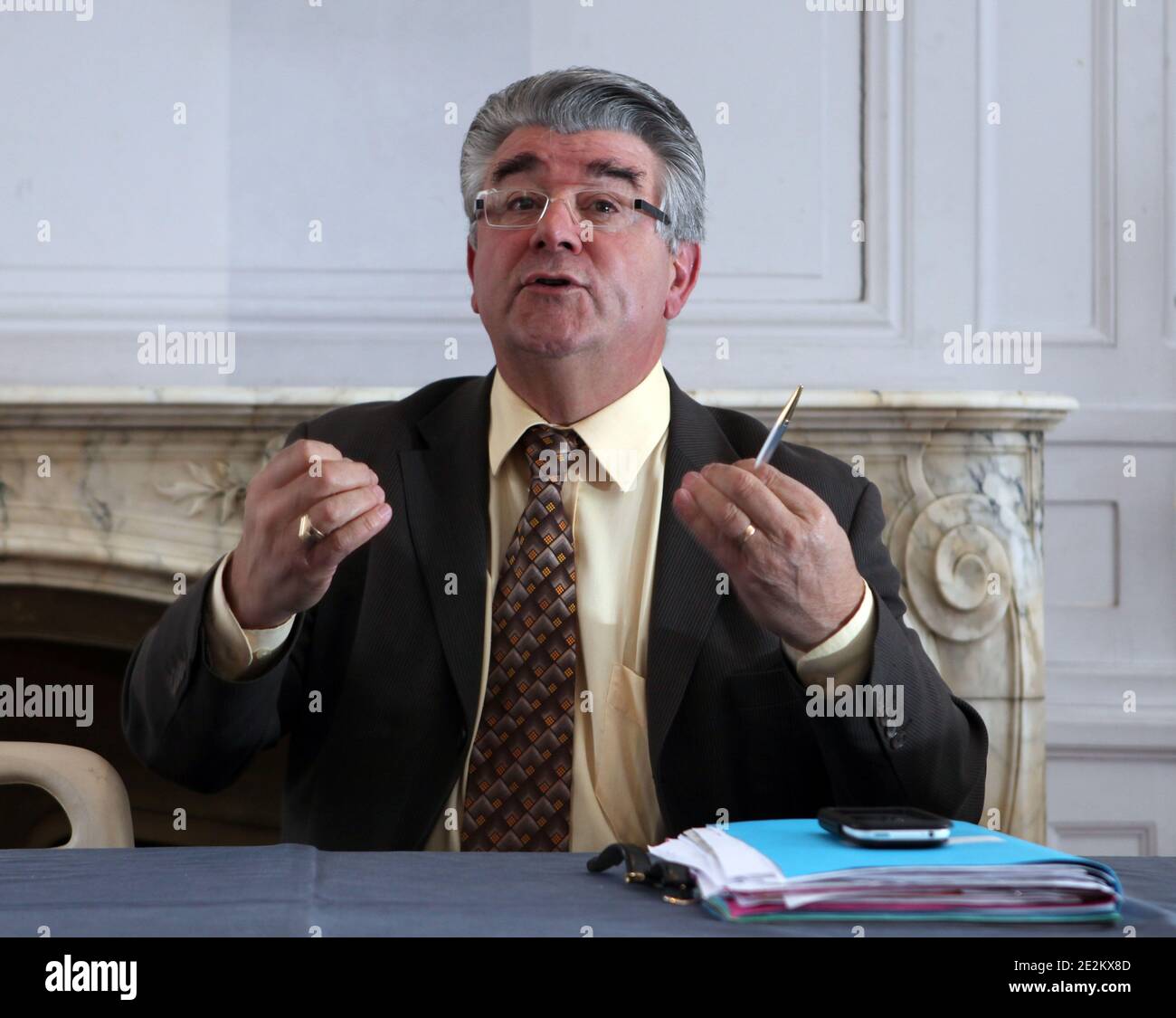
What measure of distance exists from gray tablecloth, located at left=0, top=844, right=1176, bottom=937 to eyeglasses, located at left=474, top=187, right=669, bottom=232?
826mm

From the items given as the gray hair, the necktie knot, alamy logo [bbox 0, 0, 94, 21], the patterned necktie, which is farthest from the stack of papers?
alamy logo [bbox 0, 0, 94, 21]

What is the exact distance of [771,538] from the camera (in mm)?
1102

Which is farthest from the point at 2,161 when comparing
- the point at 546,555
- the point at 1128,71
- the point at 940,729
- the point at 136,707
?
the point at 1128,71

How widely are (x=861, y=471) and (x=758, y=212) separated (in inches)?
20.4

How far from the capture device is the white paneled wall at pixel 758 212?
87.5 inches

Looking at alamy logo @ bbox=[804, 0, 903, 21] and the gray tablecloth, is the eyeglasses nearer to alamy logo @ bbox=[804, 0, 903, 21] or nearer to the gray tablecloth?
the gray tablecloth

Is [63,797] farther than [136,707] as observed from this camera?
No

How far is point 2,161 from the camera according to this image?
2215 mm

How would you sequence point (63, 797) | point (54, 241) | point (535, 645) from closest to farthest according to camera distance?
point (63, 797), point (535, 645), point (54, 241)

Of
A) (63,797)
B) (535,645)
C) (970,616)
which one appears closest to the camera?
(63,797)

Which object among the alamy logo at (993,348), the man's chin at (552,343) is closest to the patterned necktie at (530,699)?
the man's chin at (552,343)

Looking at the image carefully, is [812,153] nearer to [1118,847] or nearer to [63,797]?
[1118,847]

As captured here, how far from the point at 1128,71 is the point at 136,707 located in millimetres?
1990

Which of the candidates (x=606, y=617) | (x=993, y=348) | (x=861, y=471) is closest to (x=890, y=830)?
(x=606, y=617)
